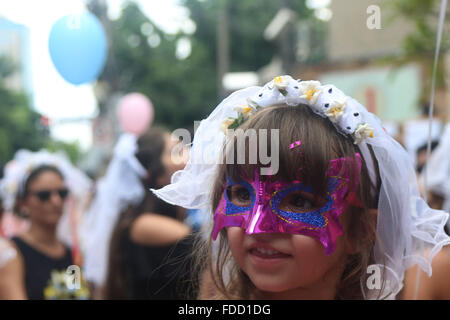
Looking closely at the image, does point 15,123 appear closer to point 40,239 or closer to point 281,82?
point 40,239

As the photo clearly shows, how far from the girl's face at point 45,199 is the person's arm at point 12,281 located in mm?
488

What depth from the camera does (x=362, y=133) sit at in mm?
1565

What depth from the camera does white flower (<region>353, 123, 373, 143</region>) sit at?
1.56 meters

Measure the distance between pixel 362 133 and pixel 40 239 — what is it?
2.66 m

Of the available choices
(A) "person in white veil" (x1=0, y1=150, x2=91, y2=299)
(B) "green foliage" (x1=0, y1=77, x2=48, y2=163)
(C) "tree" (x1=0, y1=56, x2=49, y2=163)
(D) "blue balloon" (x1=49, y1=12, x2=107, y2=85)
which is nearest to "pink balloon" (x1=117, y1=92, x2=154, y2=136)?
(A) "person in white veil" (x1=0, y1=150, x2=91, y2=299)

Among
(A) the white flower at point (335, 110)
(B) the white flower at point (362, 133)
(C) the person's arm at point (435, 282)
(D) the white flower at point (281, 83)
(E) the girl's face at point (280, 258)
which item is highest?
(D) the white flower at point (281, 83)

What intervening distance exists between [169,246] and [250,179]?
5.80 ft

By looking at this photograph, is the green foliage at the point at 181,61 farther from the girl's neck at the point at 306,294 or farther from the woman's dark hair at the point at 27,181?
the girl's neck at the point at 306,294

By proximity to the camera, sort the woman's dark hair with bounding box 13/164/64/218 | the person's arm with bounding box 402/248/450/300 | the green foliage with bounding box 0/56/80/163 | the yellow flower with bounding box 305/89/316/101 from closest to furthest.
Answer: the yellow flower with bounding box 305/89/316/101, the person's arm with bounding box 402/248/450/300, the woman's dark hair with bounding box 13/164/64/218, the green foliage with bounding box 0/56/80/163

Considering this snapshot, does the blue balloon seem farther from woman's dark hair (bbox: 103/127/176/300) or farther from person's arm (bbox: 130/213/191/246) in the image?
person's arm (bbox: 130/213/191/246)

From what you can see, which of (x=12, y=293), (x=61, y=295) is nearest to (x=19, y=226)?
(x=61, y=295)

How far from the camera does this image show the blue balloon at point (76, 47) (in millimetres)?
2955

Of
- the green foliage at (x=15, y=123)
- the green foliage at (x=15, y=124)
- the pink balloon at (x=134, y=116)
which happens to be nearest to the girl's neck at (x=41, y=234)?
the pink balloon at (x=134, y=116)

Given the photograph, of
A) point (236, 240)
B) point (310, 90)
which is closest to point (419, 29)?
point (310, 90)
